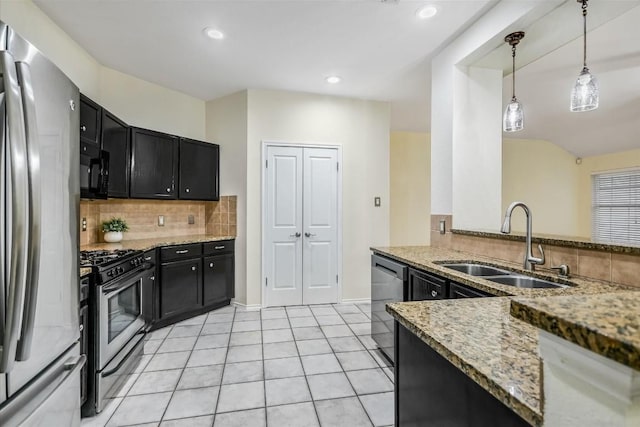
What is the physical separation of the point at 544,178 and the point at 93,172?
24.4 ft

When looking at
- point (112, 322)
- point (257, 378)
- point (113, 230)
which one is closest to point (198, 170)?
point (113, 230)

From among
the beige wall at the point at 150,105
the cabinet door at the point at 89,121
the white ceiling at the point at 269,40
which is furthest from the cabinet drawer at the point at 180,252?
the white ceiling at the point at 269,40

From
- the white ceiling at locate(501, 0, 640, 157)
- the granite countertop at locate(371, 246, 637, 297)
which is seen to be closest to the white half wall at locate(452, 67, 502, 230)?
the white ceiling at locate(501, 0, 640, 157)

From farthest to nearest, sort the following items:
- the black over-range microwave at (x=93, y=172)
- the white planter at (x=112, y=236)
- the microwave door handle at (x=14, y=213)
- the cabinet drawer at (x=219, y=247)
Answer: the cabinet drawer at (x=219, y=247), the white planter at (x=112, y=236), the black over-range microwave at (x=93, y=172), the microwave door handle at (x=14, y=213)

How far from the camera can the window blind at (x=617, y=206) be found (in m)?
5.52

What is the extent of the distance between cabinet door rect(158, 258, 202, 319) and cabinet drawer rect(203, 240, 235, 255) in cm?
16

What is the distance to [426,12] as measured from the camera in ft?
7.92

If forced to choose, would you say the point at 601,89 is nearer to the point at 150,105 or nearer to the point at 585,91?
the point at 585,91

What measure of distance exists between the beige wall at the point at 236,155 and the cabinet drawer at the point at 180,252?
592mm

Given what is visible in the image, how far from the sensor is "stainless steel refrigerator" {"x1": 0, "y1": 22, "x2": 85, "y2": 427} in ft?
3.00

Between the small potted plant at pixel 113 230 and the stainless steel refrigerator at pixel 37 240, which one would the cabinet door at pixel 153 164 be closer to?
the small potted plant at pixel 113 230

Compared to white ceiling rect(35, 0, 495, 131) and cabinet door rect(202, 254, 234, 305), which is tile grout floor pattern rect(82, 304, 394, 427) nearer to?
cabinet door rect(202, 254, 234, 305)

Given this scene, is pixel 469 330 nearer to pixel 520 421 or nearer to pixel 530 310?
pixel 520 421

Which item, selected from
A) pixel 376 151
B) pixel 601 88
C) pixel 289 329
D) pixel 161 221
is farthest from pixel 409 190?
pixel 161 221
